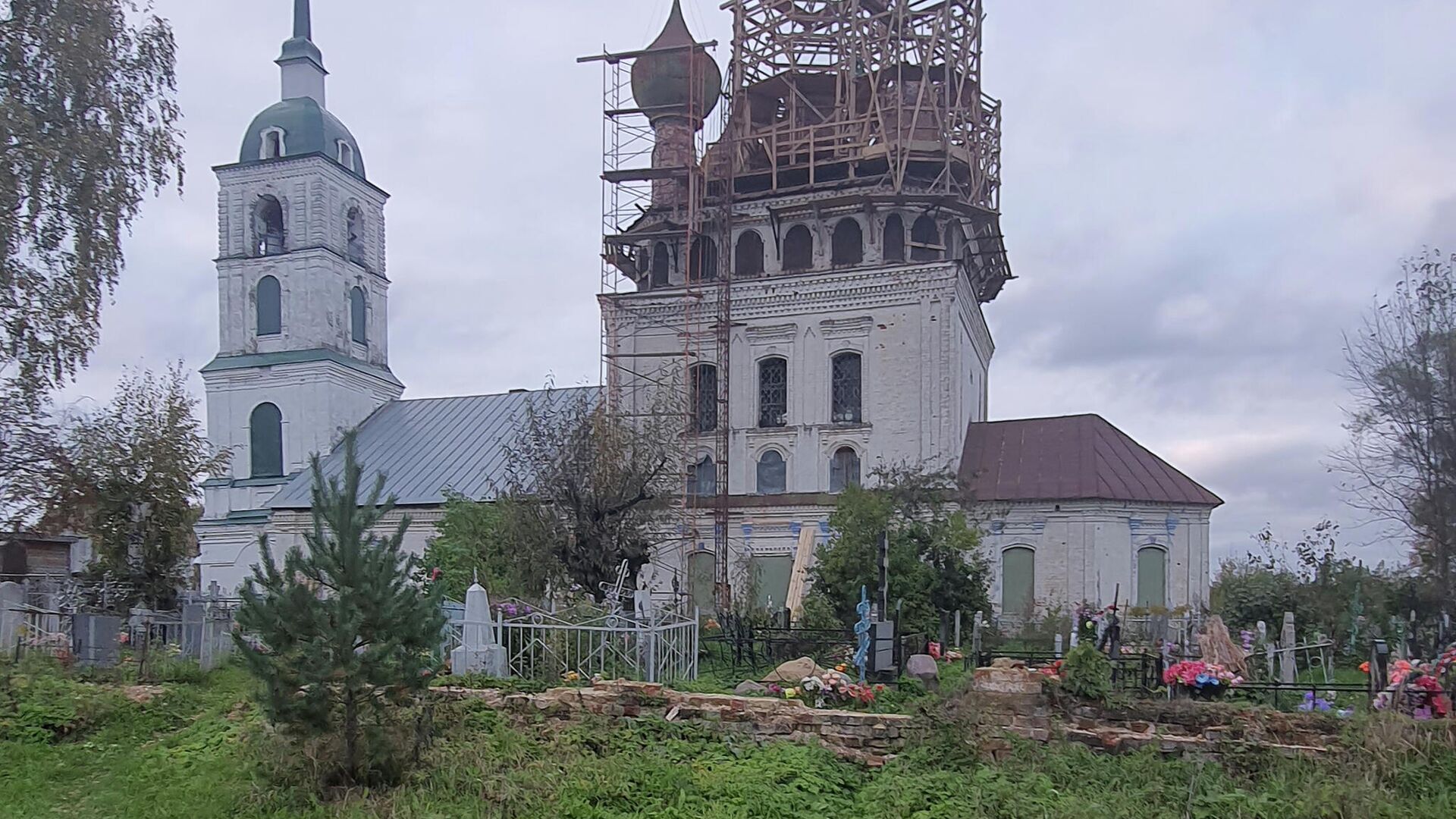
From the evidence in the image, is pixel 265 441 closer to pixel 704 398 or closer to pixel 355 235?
pixel 355 235

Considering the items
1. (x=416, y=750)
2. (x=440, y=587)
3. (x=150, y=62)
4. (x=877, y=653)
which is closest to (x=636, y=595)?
(x=877, y=653)

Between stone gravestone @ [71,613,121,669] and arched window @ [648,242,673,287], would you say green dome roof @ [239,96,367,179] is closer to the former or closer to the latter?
arched window @ [648,242,673,287]

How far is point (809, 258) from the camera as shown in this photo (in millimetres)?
26469

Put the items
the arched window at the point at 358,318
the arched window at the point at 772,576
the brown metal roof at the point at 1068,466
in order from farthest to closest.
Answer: the arched window at the point at 358,318, the arched window at the point at 772,576, the brown metal roof at the point at 1068,466

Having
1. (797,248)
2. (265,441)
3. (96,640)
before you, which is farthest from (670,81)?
(96,640)

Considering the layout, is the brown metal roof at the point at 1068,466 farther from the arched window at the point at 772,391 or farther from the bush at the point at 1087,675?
the bush at the point at 1087,675

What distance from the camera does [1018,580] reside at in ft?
79.5

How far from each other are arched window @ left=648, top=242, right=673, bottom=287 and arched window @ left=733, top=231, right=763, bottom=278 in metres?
1.86

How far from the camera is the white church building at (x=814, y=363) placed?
79.4 feet

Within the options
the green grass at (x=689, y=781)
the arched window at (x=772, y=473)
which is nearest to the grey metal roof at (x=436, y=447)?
the arched window at (x=772, y=473)

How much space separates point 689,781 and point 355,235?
28723mm

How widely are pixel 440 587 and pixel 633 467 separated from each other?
30.9ft

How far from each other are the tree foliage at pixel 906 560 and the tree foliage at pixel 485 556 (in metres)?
5.21

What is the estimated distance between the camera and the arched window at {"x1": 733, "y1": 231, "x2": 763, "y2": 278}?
88.4 feet
